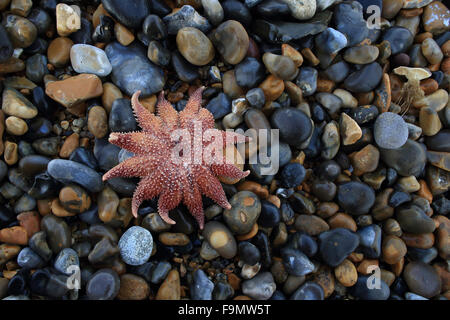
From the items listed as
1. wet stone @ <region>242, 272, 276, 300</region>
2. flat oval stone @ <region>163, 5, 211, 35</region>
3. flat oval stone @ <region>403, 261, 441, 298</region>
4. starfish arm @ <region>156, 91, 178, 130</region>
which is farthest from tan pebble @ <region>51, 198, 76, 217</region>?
flat oval stone @ <region>403, 261, 441, 298</region>

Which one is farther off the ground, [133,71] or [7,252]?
[133,71]

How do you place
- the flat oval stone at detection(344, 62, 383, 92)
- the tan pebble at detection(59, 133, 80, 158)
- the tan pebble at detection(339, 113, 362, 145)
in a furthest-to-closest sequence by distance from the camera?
1. the flat oval stone at detection(344, 62, 383, 92)
2. the tan pebble at detection(339, 113, 362, 145)
3. the tan pebble at detection(59, 133, 80, 158)

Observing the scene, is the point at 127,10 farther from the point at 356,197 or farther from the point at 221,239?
the point at 356,197

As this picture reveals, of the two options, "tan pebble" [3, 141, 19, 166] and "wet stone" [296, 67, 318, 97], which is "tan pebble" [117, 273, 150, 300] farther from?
"wet stone" [296, 67, 318, 97]

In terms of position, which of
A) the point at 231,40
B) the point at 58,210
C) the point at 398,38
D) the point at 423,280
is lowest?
the point at 423,280

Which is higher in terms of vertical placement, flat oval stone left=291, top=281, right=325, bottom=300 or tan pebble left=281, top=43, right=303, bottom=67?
tan pebble left=281, top=43, right=303, bottom=67

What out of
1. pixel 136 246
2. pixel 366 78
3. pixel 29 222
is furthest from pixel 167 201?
pixel 366 78

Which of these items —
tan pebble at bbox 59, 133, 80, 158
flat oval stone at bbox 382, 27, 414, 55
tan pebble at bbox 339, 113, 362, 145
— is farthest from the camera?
flat oval stone at bbox 382, 27, 414, 55
